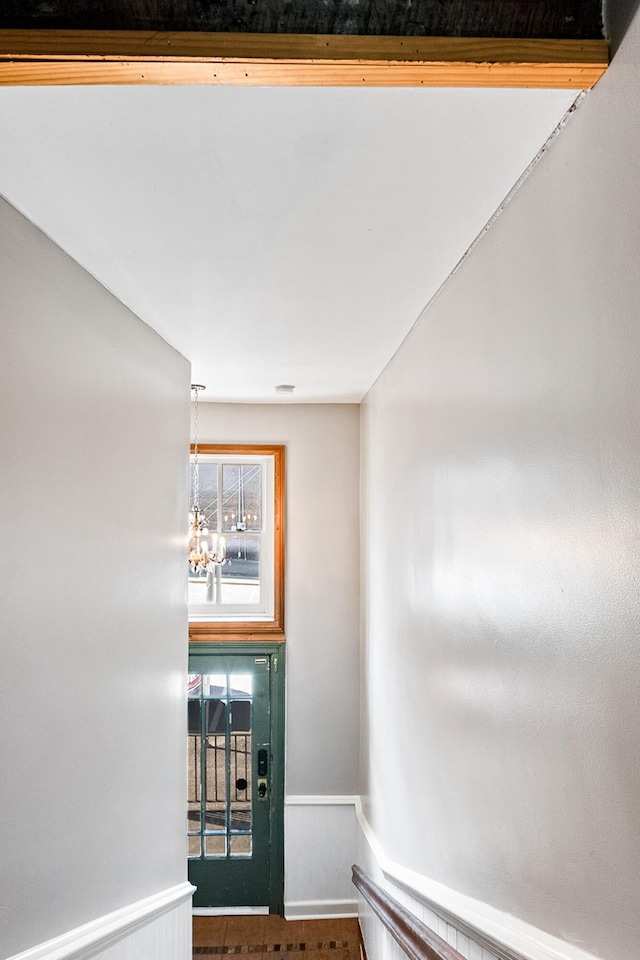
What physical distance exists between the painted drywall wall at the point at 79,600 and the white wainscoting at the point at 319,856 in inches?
68.7

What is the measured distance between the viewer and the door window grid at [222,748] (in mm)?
4438

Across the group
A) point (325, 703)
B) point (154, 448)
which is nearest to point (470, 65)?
point (154, 448)

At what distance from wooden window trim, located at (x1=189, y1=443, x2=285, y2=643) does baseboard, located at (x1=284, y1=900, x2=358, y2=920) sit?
5.43 feet

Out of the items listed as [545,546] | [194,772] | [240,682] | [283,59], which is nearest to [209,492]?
Result: [240,682]

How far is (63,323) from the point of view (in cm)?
179

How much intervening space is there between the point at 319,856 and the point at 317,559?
187 centimetres

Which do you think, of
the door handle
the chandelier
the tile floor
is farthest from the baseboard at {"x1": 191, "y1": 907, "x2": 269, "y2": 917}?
the chandelier

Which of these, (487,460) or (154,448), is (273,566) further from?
(487,460)

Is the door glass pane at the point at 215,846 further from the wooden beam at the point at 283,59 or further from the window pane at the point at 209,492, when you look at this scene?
the wooden beam at the point at 283,59

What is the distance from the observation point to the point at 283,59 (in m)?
1.02

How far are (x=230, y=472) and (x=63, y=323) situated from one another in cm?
282

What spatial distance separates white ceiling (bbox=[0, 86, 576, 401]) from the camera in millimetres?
1173

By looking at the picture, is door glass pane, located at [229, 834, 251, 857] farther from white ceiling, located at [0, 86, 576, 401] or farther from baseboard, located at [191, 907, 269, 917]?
white ceiling, located at [0, 86, 576, 401]

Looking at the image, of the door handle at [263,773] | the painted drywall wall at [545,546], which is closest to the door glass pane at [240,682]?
the door handle at [263,773]
